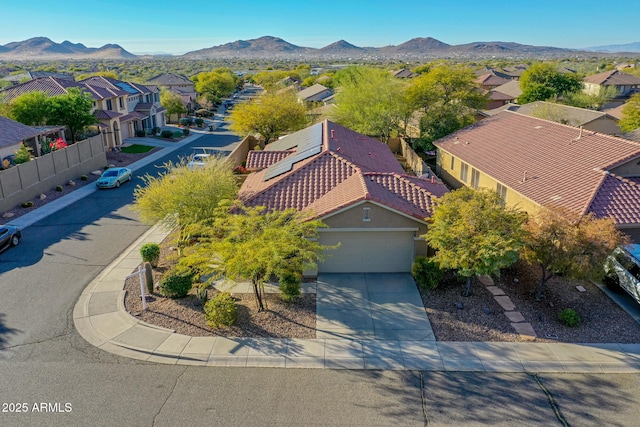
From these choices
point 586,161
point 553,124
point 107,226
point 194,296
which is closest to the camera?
point 194,296

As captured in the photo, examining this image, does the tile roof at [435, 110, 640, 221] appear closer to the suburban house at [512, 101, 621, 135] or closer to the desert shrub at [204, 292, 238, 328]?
the desert shrub at [204, 292, 238, 328]

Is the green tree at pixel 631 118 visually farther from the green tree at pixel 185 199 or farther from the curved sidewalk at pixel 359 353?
the green tree at pixel 185 199

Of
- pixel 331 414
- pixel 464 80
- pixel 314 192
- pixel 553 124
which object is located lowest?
pixel 331 414

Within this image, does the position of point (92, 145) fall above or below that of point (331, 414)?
above

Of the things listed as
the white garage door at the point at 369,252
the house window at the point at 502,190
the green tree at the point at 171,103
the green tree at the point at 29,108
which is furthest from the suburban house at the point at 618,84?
the green tree at the point at 29,108

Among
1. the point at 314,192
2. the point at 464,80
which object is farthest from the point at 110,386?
the point at 464,80

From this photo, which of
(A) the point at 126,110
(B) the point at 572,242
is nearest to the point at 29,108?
(A) the point at 126,110

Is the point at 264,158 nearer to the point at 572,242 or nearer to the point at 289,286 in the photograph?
the point at 289,286

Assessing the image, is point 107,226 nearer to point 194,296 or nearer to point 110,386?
point 194,296
